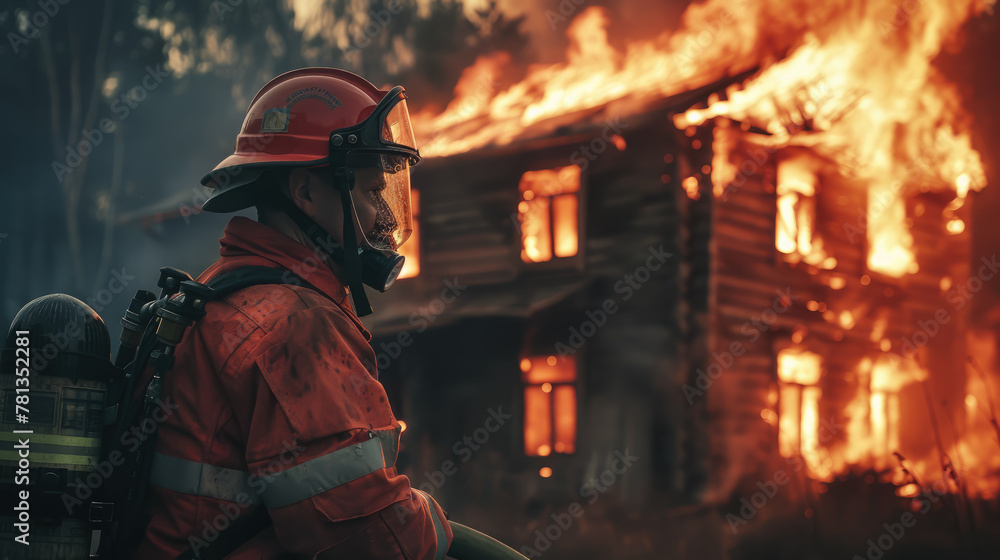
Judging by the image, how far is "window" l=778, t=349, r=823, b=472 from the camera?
13836 mm

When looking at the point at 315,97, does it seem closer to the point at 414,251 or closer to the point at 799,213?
the point at 414,251

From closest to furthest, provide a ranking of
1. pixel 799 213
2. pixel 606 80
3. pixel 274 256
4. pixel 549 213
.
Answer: pixel 274 256 → pixel 549 213 → pixel 799 213 → pixel 606 80

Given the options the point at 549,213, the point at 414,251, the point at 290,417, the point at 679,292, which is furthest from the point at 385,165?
the point at 414,251

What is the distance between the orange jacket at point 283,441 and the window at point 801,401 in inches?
491

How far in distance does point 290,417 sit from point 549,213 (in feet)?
40.2

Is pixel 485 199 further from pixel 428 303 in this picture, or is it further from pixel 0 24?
pixel 0 24

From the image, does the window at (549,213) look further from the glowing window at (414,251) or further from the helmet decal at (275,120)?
the helmet decal at (275,120)

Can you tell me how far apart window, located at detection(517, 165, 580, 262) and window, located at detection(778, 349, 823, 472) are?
145 inches

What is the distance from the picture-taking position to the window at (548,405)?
44.3ft

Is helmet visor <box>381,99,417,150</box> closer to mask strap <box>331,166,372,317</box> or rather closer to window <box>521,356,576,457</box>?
mask strap <box>331,166,372,317</box>

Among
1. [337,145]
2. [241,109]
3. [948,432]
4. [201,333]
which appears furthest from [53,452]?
[241,109]

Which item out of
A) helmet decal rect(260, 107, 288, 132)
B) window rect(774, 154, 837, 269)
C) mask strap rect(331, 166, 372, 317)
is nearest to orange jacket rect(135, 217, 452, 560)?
mask strap rect(331, 166, 372, 317)

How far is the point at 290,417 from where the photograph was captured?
191 centimetres

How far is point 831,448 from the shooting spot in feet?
48.7
